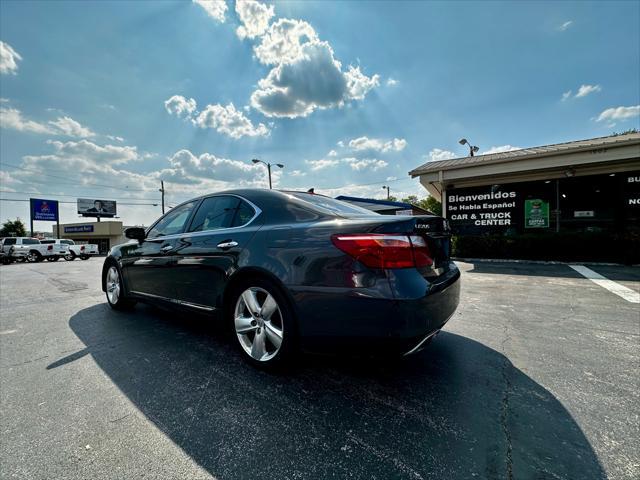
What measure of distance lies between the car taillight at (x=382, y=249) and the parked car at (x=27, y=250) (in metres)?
26.1

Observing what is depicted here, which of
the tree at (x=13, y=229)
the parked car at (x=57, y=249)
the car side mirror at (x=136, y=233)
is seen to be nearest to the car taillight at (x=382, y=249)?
the car side mirror at (x=136, y=233)

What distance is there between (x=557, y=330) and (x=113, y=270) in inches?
219

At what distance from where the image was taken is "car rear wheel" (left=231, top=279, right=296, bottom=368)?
2.09 m

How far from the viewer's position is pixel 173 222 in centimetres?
353

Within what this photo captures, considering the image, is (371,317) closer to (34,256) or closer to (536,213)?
(536,213)

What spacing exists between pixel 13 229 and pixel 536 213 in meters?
84.3

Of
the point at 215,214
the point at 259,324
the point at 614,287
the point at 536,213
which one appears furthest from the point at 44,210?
the point at 614,287

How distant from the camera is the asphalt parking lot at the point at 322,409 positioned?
141 centimetres

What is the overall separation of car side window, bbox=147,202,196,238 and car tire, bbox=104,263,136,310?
0.90 m

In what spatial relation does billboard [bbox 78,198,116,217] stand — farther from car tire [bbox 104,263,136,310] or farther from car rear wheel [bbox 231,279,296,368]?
car rear wheel [bbox 231,279,296,368]

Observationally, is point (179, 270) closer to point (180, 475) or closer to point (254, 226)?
point (254, 226)

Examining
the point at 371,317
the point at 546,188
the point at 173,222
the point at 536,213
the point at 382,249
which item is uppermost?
the point at 546,188

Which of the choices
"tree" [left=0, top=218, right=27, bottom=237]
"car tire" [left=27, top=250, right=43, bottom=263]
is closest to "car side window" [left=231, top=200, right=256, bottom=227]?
"car tire" [left=27, top=250, right=43, bottom=263]

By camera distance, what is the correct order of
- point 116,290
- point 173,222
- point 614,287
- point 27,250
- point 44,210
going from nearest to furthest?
point 173,222
point 116,290
point 614,287
point 27,250
point 44,210
